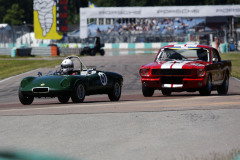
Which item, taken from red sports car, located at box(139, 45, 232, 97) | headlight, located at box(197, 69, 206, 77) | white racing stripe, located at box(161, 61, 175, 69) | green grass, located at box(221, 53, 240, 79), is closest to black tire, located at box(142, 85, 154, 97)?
red sports car, located at box(139, 45, 232, 97)

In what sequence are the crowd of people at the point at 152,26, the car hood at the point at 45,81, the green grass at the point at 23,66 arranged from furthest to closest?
the crowd of people at the point at 152,26 → the green grass at the point at 23,66 → the car hood at the point at 45,81

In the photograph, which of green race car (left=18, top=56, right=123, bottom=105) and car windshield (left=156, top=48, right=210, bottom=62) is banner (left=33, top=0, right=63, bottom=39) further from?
green race car (left=18, top=56, right=123, bottom=105)

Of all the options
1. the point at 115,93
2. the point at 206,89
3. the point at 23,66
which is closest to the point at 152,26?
the point at 23,66

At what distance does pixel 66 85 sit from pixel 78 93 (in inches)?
15.7

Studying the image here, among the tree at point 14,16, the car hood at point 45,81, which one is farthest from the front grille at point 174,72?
the tree at point 14,16

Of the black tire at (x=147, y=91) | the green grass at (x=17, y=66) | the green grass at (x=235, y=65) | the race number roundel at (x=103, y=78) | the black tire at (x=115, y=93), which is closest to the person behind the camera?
the race number roundel at (x=103, y=78)

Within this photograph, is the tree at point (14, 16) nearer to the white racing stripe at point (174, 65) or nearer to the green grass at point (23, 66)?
the green grass at point (23, 66)

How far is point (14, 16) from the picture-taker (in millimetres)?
113500

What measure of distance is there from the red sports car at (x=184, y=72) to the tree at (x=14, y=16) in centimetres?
10112

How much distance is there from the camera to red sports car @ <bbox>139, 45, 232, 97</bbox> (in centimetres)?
1299

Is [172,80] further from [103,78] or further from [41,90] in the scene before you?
[41,90]

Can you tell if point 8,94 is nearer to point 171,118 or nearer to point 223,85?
point 223,85

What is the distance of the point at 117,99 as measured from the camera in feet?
43.1

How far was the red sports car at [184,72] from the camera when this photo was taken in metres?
13.0
